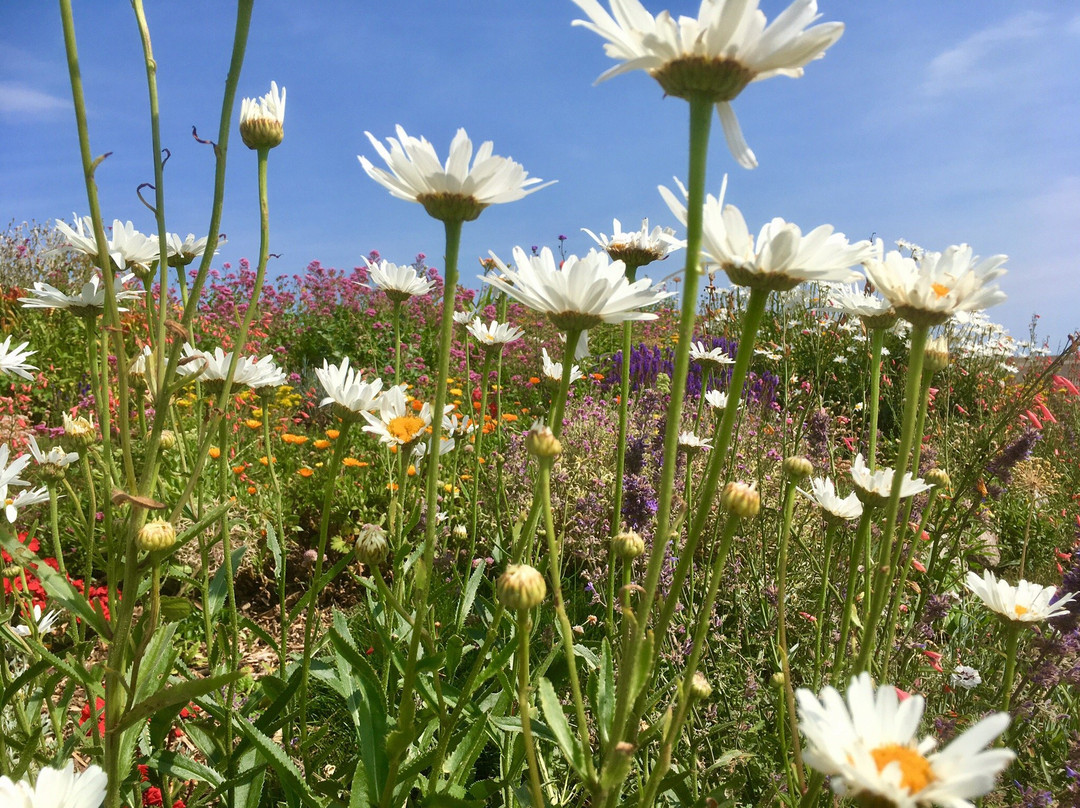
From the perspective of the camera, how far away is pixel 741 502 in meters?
0.97

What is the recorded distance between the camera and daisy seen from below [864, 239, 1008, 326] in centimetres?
98

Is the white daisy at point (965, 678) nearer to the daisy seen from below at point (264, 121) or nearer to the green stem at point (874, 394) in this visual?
the green stem at point (874, 394)

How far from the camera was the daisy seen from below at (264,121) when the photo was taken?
1245 mm

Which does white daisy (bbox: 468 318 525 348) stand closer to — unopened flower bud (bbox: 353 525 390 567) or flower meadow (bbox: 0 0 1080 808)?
flower meadow (bbox: 0 0 1080 808)

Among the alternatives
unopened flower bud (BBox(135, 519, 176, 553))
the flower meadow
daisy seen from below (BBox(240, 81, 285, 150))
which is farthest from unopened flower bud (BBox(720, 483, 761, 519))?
daisy seen from below (BBox(240, 81, 285, 150))

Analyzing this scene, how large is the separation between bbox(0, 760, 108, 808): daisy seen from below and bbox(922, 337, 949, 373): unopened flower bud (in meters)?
1.48

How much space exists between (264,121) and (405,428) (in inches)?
26.2

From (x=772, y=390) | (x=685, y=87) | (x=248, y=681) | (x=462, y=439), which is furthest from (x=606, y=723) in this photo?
(x=772, y=390)

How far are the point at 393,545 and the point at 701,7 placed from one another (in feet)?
4.12

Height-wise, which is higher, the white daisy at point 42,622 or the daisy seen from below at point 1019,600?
the daisy seen from below at point 1019,600

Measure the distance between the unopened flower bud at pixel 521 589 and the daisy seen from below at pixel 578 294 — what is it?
16.4 inches

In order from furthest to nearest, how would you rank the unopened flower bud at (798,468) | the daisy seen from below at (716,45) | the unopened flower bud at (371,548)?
the unopened flower bud at (798,468), the unopened flower bud at (371,548), the daisy seen from below at (716,45)

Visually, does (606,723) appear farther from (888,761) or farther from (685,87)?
(685,87)

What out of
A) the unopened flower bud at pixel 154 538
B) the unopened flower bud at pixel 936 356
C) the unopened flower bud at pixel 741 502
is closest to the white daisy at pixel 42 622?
the unopened flower bud at pixel 154 538
